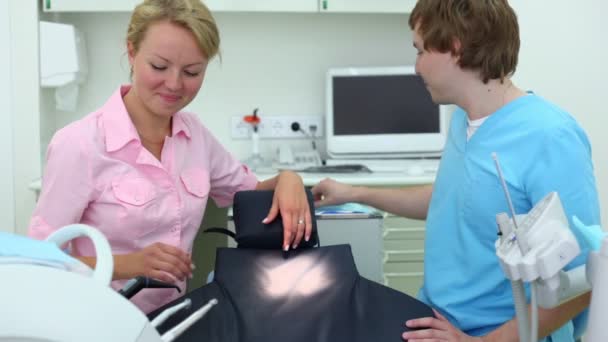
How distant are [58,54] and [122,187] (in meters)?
1.90

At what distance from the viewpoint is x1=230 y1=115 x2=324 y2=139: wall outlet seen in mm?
3520

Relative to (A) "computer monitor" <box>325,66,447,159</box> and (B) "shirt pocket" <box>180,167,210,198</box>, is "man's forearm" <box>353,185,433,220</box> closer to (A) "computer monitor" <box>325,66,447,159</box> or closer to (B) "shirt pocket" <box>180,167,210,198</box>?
(B) "shirt pocket" <box>180,167,210,198</box>

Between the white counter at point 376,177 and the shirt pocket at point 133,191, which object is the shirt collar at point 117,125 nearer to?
the shirt pocket at point 133,191

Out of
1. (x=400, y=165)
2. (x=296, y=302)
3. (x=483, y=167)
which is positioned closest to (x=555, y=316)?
(x=483, y=167)

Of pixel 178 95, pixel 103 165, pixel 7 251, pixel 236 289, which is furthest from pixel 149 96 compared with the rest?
pixel 7 251

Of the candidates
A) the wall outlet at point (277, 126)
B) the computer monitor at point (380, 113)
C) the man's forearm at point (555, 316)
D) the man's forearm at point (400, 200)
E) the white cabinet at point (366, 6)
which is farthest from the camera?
the wall outlet at point (277, 126)

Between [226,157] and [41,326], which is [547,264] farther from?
[226,157]

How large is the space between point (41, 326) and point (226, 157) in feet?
3.19

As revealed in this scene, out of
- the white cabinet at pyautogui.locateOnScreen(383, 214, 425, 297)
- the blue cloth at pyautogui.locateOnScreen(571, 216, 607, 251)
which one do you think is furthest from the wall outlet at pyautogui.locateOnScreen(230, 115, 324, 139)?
the blue cloth at pyautogui.locateOnScreen(571, 216, 607, 251)

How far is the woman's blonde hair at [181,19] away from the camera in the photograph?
4.63 ft

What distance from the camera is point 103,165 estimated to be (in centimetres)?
139

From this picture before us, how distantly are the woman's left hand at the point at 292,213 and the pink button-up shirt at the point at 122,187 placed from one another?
208 millimetres

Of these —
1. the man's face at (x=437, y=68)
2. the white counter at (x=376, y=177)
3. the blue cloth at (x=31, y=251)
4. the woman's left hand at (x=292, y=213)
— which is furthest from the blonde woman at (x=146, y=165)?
the white counter at (x=376, y=177)

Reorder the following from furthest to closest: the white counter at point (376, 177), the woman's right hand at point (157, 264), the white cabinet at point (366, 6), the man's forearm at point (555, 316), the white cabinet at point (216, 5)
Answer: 1. the white cabinet at point (366, 6)
2. the white cabinet at point (216, 5)
3. the white counter at point (376, 177)
4. the woman's right hand at point (157, 264)
5. the man's forearm at point (555, 316)
